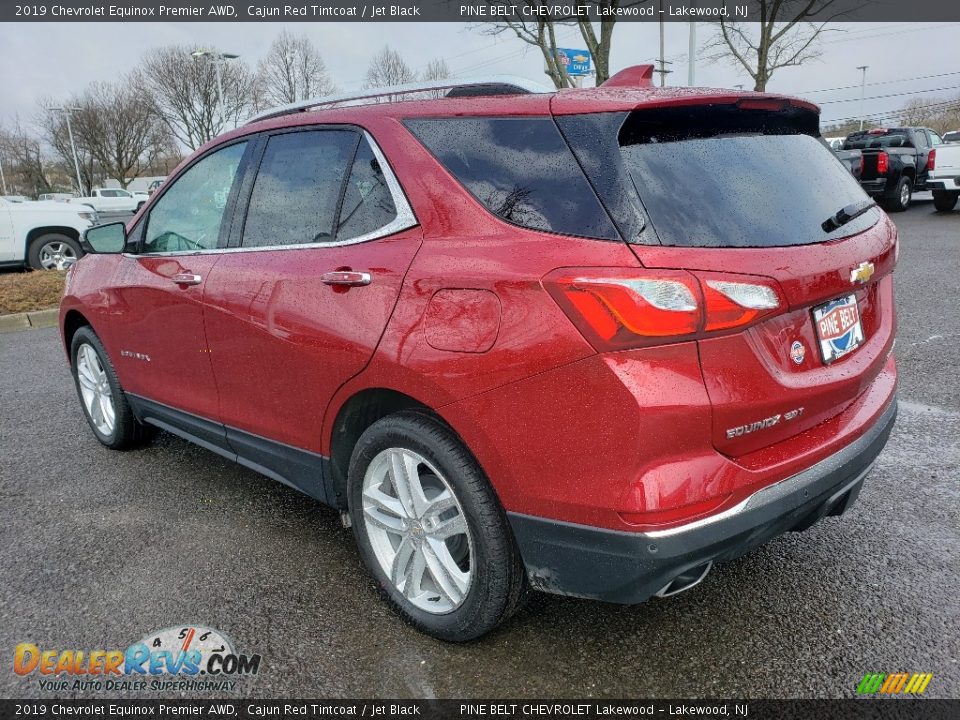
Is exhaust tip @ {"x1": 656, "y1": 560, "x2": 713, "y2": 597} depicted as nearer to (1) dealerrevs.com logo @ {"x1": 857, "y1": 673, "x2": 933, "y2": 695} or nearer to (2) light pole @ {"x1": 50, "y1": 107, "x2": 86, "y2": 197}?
(1) dealerrevs.com logo @ {"x1": 857, "y1": 673, "x2": 933, "y2": 695}

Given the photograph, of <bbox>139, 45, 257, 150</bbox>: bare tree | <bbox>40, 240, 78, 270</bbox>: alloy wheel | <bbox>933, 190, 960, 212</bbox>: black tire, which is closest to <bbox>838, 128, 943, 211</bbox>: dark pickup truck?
<bbox>933, 190, 960, 212</bbox>: black tire

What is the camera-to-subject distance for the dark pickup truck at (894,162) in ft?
51.4

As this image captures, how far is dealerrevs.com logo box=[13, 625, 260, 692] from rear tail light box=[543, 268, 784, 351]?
5.07 ft

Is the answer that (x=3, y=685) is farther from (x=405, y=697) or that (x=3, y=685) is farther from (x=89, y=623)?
(x=405, y=697)

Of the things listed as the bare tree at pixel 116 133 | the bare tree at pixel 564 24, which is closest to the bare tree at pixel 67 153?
the bare tree at pixel 116 133

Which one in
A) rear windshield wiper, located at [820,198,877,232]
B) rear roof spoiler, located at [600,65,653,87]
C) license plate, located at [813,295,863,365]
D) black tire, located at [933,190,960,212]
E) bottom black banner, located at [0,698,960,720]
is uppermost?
rear roof spoiler, located at [600,65,653,87]

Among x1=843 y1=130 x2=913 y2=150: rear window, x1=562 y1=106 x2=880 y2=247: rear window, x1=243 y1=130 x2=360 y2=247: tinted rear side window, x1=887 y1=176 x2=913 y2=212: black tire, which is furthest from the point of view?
x1=843 y1=130 x2=913 y2=150: rear window

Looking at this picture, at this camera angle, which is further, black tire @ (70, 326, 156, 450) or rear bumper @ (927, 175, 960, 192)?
rear bumper @ (927, 175, 960, 192)

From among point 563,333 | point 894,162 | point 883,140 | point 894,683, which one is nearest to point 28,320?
point 563,333

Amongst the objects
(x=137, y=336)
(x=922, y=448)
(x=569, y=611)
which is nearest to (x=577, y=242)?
(x=569, y=611)

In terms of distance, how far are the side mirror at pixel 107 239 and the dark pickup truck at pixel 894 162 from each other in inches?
612

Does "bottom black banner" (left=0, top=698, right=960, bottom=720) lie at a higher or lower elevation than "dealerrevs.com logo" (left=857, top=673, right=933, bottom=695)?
higher

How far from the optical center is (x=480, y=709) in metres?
2.07

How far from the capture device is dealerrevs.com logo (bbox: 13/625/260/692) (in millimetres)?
2236
